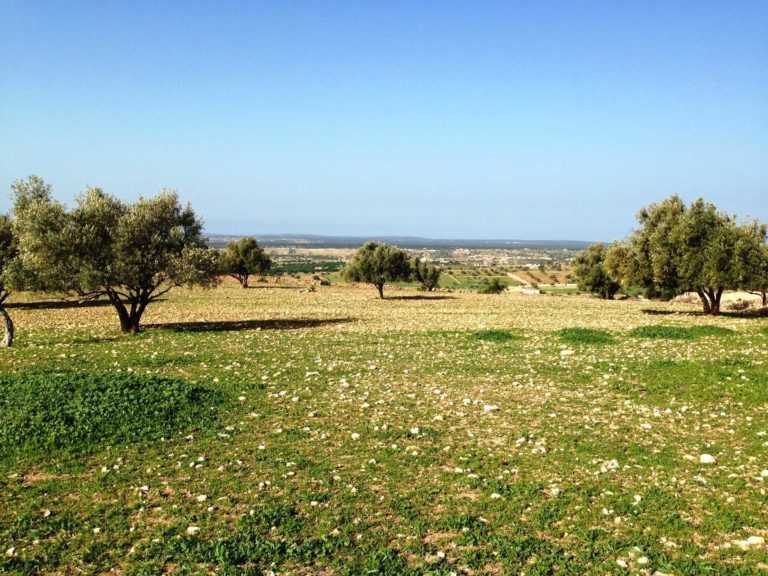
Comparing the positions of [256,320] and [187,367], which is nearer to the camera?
[187,367]

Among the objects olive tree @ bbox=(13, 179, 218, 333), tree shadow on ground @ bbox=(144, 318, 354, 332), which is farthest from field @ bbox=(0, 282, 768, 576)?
tree shadow on ground @ bbox=(144, 318, 354, 332)

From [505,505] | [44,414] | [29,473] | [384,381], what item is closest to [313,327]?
[384,381]

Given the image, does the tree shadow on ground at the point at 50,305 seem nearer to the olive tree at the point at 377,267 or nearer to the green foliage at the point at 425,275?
the olive tree at the point at 377,267

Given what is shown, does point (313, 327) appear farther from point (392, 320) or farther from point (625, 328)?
point (625, 328)

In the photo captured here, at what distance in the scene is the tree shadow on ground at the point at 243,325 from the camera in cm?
3316

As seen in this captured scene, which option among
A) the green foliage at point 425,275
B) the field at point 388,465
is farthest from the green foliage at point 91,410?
the green foliage at point 425,275

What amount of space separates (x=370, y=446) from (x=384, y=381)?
19.3 feet

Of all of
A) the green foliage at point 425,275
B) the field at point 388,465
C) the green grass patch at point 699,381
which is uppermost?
the green foliage at point 425,275

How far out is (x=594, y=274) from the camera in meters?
80.6

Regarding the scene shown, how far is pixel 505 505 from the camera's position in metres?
8.74

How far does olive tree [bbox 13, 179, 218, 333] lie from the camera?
1134 inches

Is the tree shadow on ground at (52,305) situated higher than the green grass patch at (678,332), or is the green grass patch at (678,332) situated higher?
the green grass patch at (678,332)

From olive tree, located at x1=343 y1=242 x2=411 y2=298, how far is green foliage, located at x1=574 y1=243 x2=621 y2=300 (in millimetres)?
27457

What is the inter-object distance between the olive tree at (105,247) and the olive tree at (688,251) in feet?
99.0
